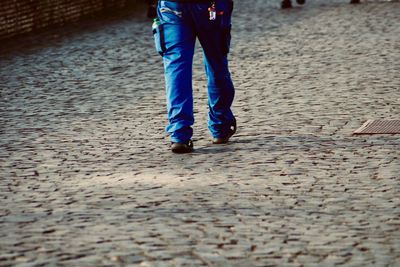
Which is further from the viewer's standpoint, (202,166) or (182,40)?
(182,40)

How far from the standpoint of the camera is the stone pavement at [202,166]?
5883 millimetres

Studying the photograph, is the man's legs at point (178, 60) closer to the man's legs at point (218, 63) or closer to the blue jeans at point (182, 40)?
the blue jeans at point (182, 40)

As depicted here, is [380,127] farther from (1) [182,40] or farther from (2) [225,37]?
(1) [182,40]

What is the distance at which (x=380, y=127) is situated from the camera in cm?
930

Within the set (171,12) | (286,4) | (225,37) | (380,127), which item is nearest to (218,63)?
(225,37)

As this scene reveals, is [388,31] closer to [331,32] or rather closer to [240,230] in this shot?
[331,32]

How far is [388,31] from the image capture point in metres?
16.5

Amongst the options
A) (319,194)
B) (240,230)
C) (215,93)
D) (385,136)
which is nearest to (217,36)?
(215,93)

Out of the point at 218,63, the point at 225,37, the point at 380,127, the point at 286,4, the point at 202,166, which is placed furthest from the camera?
the point at 286,4

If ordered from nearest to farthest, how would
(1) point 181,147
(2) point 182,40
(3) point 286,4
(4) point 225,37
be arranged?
(1) point 181,147 → (2) point 182,40 → (4) point 225,37 → (3) point 286,4

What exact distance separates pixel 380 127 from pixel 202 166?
70.7 inches

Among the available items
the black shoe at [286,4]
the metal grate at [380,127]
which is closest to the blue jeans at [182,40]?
the metal grate at [380,127]

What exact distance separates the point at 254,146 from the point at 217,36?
763 mm

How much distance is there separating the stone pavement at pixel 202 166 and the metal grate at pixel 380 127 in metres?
0.14
